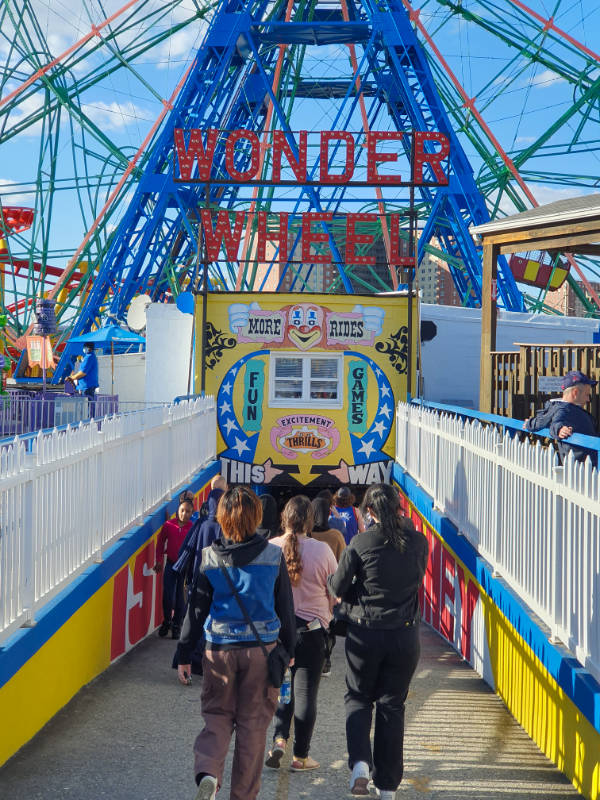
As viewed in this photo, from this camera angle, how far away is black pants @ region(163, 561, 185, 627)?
28.5 feet

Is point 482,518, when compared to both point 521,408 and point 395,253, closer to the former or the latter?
point 521,408

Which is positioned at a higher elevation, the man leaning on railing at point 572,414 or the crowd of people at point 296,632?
the man leaning on railing at point 572,414

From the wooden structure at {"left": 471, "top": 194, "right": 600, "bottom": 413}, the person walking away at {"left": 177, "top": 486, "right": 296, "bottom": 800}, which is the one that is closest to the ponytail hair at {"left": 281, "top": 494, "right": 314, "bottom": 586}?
the person walking away at {"left": 177, "top": 486, "right": 296, "bottom": 800}

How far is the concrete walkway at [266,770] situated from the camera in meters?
4.79

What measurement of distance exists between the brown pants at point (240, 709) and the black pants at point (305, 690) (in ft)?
2.59

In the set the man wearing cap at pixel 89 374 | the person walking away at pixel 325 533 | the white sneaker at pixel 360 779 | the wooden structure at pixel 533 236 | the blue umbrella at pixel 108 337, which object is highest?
the wooden structure at pixel 533 236

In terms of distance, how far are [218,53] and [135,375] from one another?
11.3m

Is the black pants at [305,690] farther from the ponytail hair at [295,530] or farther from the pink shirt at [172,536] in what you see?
the pink shirt at [172,536]

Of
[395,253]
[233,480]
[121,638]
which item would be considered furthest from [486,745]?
[395,253]

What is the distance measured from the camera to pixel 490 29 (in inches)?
1230

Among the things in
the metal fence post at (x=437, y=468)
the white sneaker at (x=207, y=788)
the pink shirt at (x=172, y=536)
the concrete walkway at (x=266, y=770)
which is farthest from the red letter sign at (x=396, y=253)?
the white sneaker at (x=207, y=788)

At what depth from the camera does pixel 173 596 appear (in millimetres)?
8953

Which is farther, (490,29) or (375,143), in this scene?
(490,29)

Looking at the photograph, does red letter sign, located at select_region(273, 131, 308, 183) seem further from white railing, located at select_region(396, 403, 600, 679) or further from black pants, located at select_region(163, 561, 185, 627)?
black pants, located at select_region(163, 561, 185, 627)
